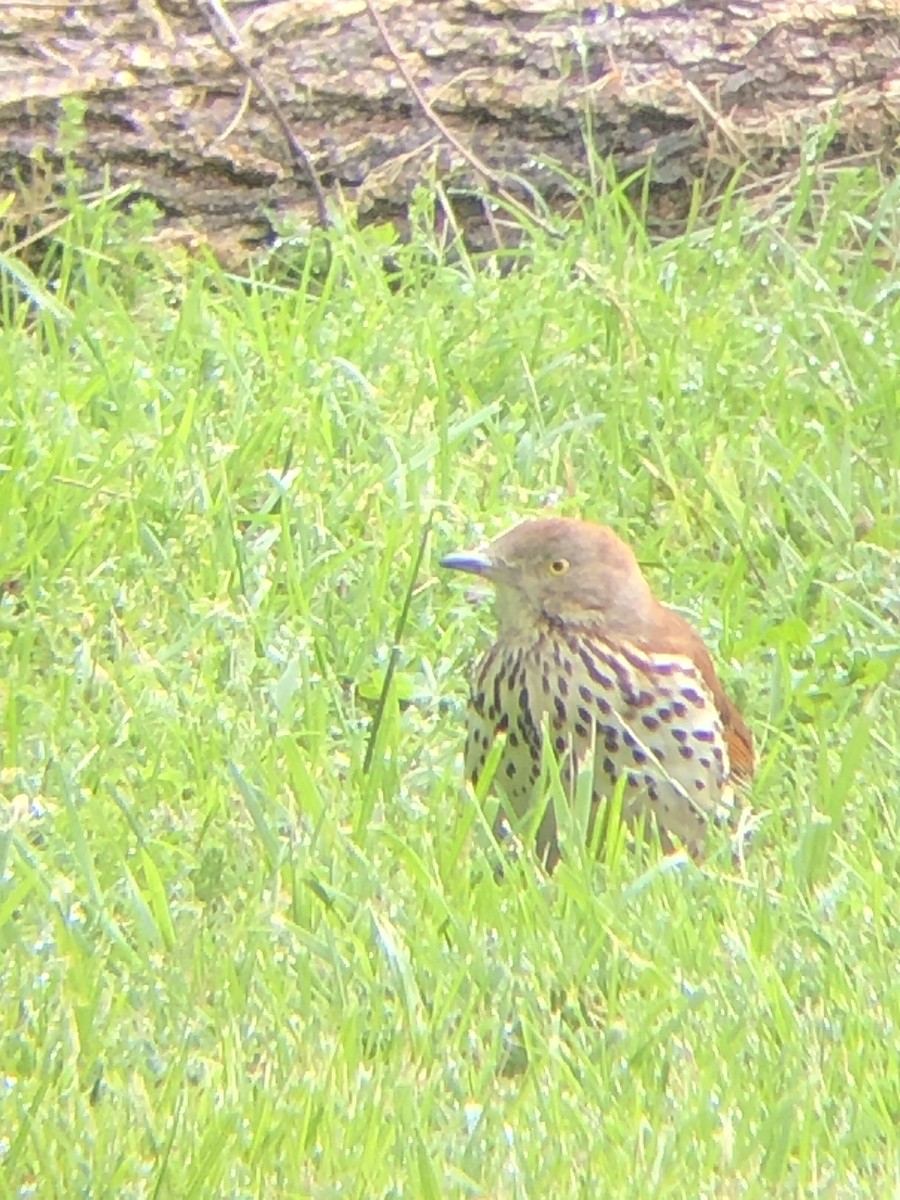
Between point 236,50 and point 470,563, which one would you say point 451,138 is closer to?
point 236,50

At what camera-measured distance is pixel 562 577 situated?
459cm

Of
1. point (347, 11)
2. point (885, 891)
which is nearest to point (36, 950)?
point (885, 891)

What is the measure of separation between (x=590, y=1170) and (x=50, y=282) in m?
3.47

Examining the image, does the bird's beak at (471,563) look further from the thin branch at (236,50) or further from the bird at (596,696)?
the thin branch at (236,50)

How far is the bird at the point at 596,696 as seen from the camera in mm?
4367

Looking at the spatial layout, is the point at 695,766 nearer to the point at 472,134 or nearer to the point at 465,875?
the point at 465,875

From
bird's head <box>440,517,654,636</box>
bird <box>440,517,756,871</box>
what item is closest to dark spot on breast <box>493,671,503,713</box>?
bird <box>440,517,756,871</box>

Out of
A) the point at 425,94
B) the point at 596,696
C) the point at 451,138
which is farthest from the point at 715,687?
the point at 425,94

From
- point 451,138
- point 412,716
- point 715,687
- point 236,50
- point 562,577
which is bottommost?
point 412,716

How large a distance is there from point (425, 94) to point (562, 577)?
2219mm

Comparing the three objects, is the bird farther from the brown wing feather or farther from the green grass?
the green grass

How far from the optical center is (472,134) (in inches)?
258

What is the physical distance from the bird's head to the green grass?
1.07ft

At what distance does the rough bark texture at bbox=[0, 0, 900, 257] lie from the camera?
20.2 feet
